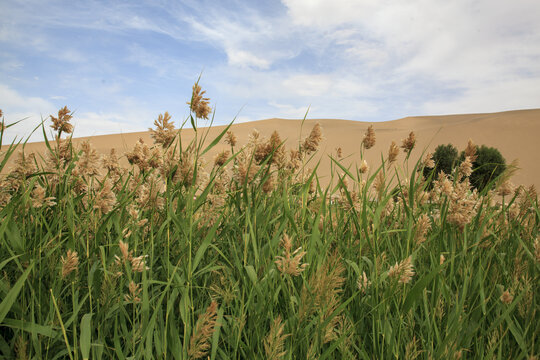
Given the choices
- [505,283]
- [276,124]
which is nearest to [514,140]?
[276,124]

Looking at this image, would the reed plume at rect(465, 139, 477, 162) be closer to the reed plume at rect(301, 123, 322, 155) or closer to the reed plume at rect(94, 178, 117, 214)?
the reed plume at rect(301, 123, 322, 155)

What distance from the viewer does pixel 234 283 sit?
67.0 inches

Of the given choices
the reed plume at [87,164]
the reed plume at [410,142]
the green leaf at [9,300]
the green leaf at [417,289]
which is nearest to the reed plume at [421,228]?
the green leaf at [417,289]

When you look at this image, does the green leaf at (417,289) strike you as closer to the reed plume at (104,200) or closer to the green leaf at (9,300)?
the reed plume at (104,200)

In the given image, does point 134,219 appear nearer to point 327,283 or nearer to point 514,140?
point 327,283

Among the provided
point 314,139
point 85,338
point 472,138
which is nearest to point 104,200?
point 85,338

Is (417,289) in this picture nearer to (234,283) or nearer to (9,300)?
(234,283)

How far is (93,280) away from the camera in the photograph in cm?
174

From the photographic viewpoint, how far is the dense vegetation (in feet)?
4.59

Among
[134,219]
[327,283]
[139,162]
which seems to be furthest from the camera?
[139,162]

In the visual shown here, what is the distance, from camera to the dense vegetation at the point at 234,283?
140cm

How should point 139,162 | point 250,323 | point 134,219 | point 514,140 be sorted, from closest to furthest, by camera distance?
point 250,323 → point 134,219 → point 139,162 → point 514,140

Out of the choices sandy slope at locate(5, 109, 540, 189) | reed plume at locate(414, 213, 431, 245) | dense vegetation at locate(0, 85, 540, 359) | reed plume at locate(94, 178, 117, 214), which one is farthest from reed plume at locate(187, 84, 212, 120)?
sandy slope at locate(5, 109, 540, 189)

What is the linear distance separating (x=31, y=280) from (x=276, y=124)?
60443 millimetres
